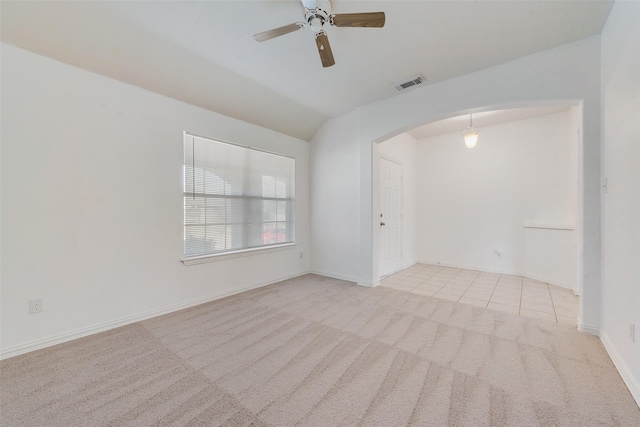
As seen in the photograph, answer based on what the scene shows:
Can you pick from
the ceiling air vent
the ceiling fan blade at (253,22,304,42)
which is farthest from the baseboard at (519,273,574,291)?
the ceiling fan blade at (253,22,304,42)

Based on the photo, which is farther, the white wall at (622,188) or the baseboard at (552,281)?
the baseboard at (552,281)

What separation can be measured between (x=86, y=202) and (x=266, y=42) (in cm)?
233

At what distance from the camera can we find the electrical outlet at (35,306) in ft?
7.09

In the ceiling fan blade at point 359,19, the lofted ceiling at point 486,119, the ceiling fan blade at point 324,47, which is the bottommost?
the ceiling fan blade at point 324,47

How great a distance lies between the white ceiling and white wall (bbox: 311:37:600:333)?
139mm

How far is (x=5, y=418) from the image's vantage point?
4.78 ft

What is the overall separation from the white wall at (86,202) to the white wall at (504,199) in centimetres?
463

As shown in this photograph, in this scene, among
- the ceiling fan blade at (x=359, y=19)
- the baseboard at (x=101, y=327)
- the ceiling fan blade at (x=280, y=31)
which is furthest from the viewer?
the baseboard at (x=101, y=327)

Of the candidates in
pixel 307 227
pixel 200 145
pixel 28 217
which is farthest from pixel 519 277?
pixel 28 217

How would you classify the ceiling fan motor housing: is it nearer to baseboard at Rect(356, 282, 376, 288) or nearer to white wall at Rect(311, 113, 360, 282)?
white wall at Rect(311, 113, 360, 282)

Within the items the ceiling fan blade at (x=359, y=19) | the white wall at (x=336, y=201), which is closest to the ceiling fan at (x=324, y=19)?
the ceiling fan blade at (x=359, y=19)

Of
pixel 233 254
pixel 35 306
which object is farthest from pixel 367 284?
pixel 35 306

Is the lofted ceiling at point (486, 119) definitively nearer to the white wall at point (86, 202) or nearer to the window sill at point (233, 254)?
the window sill at point (233, 254)

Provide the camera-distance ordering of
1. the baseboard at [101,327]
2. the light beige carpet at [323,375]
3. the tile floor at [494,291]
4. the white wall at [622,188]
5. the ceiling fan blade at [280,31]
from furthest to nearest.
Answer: the tile floor at [494,291]
the baseboard at [101,327]
the ceiling fan blade at [280,31]
the white wall at [622,188]
the light beige carpet at [323,375]
